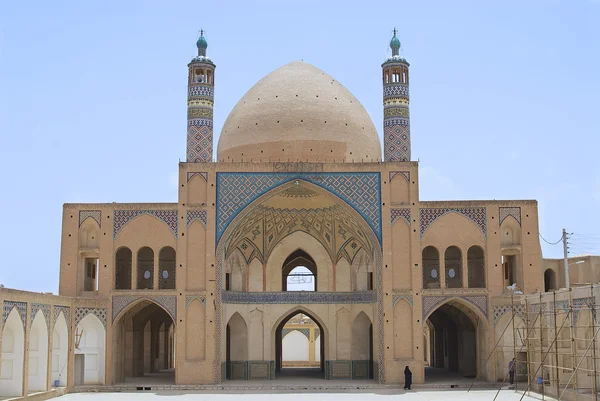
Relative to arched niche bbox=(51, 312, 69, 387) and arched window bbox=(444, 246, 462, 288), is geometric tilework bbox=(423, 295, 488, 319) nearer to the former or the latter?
arched window bbox=(444, 246, 462, 288)

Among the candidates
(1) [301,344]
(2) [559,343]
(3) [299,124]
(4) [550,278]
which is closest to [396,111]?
(3) [299,124]

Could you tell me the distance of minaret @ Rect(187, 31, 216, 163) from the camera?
61.9 ft

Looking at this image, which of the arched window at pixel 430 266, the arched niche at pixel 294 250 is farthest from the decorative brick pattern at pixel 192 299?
the arched window at pixel 430 266

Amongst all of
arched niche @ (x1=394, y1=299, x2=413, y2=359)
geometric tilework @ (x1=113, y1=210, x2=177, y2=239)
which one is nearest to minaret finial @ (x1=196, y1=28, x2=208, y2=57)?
geometric tilework @ (x1=113, y1=210, x2=177, y2=239)

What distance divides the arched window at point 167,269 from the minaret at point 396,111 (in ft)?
20.4

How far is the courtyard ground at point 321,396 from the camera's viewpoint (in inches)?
623

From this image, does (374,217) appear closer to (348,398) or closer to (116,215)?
(348,398)

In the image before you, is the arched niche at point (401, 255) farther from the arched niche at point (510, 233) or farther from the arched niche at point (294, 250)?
the arched niche at point (294, 250)

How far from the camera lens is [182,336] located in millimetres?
17984

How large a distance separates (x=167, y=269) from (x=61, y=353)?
425 centimetres

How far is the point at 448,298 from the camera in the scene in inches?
725

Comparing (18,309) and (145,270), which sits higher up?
(145,270)

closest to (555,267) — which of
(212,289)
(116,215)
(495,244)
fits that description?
(495,244)

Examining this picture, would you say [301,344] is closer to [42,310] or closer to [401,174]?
[401,174]
